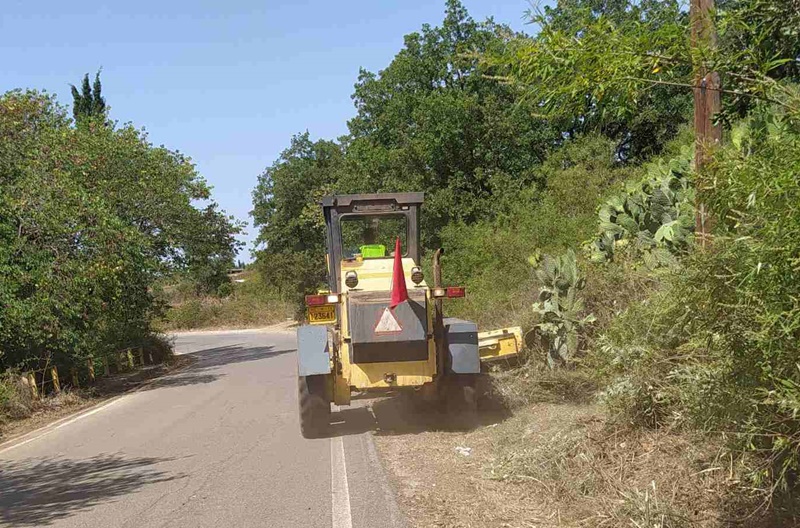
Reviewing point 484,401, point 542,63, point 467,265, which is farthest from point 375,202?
point 467,265

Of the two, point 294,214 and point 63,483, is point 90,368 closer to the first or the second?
point 63,483

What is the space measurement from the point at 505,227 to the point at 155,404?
40.0 ft

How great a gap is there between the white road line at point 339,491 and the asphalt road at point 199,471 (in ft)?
0.04

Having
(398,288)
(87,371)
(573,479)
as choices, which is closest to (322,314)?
(398,288)

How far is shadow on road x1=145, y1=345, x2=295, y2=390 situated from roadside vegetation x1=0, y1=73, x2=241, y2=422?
7.19 ft

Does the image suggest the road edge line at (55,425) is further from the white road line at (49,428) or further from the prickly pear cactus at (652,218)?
the prickly pear cactus at (652,218)

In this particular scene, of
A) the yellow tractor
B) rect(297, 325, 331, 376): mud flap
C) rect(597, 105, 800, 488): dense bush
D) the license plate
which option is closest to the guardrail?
the license plate

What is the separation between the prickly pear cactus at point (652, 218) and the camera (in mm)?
9914

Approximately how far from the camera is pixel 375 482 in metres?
7.24

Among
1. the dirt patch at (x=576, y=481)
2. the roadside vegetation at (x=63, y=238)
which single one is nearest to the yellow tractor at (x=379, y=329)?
the dirt patch at (x=576, y=481)

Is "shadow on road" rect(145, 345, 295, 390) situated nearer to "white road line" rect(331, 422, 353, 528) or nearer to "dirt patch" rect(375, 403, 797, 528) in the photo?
"white road line" rect(331, 422, 353, 528)

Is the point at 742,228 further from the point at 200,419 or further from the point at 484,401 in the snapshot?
the point at 200,419

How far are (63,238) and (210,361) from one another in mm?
10738

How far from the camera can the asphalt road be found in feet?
21.5
